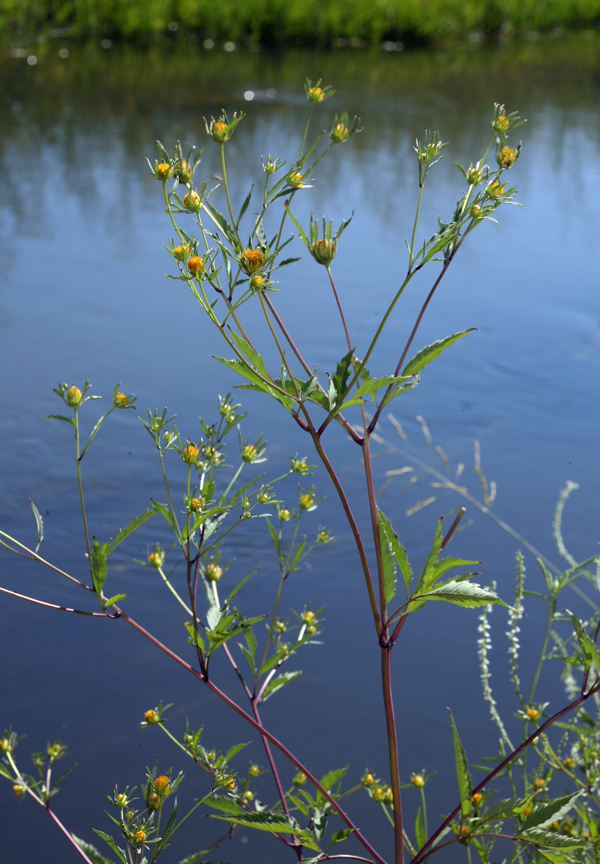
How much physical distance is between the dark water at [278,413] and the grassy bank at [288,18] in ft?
8.22

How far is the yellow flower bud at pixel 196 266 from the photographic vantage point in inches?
27.1

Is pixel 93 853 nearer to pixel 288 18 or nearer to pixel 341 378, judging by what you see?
pixel 341 378

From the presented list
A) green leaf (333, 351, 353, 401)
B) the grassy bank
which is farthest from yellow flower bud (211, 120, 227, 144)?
the grassy bank

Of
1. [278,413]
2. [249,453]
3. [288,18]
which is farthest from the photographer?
[288,18]

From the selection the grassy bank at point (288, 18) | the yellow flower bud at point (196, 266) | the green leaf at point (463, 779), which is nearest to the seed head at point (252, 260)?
the yellow flower bud at point (196, 266)

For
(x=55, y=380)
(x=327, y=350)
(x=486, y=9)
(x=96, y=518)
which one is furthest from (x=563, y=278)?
(x=486, y=9)

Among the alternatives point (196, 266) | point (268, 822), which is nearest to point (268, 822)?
point (268, 822)

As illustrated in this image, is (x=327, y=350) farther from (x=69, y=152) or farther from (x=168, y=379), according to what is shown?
(x=69, y=152)

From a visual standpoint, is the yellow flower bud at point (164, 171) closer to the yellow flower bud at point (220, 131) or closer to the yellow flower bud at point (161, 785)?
the yellow flower bud at point (220, 131)

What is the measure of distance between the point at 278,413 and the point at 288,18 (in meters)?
7.18

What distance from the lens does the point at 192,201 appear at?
0.69 metres

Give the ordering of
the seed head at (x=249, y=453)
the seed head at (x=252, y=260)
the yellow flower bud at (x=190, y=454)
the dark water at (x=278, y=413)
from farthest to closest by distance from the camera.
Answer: the dark water at (x=278, y=413) < the seed head at (x=249, y=453) < the yellow flower bud at (x=190, y=454) < the seed head at (x=252, y=260)

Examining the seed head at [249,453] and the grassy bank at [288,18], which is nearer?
the seed head at [249,453]

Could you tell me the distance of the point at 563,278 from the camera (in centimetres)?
299
